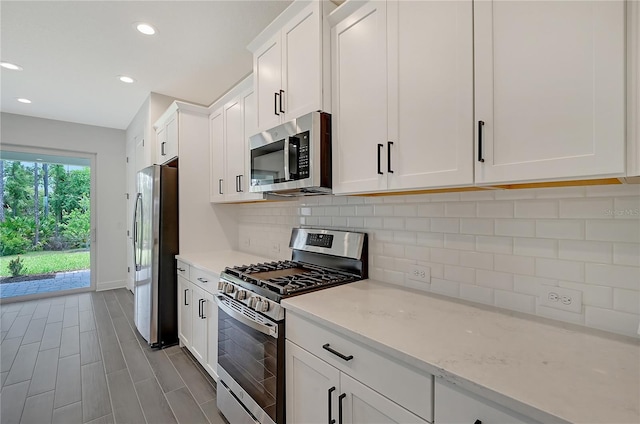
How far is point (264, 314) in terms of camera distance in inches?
61.5

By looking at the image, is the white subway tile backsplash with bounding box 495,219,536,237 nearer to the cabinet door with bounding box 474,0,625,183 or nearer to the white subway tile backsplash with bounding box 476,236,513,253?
the white subway tile backsplash with bounding box 476,236,513,253

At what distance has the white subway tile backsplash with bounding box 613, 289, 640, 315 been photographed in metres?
1.00

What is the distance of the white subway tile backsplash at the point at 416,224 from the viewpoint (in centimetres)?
159

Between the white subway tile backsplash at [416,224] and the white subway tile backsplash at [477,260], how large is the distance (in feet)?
0.77

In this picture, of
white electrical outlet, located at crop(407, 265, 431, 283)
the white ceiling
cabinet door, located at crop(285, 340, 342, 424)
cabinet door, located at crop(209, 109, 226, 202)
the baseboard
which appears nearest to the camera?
cabinet door, located at crop(285, 340, 342, 424)

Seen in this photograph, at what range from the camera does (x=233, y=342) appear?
6.18ft

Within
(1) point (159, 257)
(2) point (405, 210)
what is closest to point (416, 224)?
(2) point (405, 210)

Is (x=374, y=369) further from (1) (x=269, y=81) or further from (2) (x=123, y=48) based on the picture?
(2) (x=123, y=48)

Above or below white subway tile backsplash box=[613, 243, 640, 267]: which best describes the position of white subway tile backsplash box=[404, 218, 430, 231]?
above

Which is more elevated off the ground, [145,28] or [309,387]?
[145,28]

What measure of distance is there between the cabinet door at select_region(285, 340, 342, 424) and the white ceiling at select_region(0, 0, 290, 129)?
89.5 inches

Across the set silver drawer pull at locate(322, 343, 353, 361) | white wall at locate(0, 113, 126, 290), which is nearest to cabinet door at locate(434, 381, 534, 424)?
silver drawer pull at locate(322, 343, 353, 361)

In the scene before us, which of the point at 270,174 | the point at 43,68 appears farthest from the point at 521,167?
the point at 43,68

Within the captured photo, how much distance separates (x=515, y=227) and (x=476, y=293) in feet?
1.18
